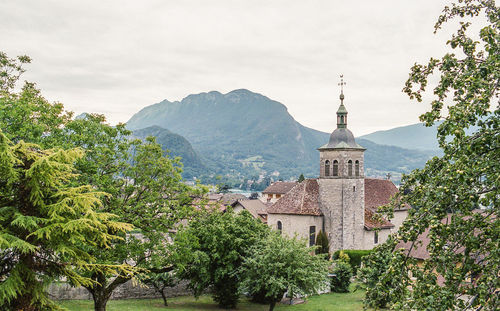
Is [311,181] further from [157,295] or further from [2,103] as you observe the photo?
[2,103]

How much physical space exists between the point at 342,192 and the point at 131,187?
93.4 feet

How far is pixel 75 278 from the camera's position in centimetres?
1184

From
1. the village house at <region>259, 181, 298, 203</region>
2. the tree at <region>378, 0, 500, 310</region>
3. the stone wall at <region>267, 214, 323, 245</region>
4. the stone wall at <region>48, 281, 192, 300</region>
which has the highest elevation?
the village house at <region>259, 181, 298, 203</region>

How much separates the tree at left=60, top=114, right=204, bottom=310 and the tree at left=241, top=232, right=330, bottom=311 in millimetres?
5781

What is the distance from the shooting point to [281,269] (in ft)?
84.8

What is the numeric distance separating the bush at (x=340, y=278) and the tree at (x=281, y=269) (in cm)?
1061

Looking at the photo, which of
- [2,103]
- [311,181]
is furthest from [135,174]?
[311,181]

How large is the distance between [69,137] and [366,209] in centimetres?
3643

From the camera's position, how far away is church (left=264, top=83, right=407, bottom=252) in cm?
4509

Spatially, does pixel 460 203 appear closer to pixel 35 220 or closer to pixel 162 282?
pixel 35 220

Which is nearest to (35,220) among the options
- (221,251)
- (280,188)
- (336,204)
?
(221,251)

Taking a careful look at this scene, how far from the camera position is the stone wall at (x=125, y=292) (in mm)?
26719

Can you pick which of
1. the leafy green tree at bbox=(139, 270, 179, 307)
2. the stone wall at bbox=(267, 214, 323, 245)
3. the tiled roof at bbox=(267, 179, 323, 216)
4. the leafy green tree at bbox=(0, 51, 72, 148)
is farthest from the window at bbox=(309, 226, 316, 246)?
the leafy green tree at bbox=(0, 51, 72, 148)

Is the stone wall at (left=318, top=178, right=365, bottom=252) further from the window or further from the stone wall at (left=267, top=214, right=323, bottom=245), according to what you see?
the window
